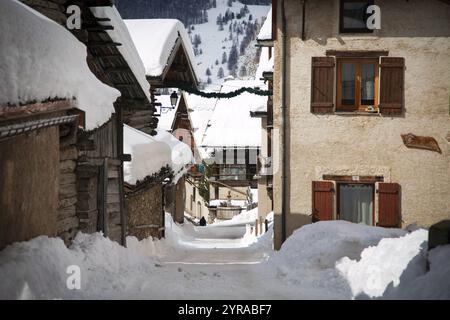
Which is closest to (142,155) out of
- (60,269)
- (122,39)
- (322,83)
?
(122,39)

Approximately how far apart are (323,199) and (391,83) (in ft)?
10.8

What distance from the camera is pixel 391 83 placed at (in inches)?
505

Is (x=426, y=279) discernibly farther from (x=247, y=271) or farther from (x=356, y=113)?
(x=356, y=113)

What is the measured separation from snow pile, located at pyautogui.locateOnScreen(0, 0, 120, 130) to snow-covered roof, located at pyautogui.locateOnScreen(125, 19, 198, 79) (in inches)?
274

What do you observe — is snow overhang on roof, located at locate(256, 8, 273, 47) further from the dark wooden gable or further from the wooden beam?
the wooden beam

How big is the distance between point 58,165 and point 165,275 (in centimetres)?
299

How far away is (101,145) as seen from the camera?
35.4ft

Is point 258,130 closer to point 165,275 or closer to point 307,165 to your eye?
point 307,165

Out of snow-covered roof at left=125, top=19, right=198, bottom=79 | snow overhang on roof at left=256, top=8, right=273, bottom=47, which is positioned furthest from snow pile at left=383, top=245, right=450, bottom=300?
snow overhang on roof at left=256, top=8, right=273, bottom=47

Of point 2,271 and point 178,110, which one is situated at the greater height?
point 178,110

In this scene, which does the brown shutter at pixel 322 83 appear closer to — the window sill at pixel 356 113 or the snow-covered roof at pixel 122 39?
the window sill at pixel 356 113

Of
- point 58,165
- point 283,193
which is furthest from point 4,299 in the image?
point 283,193

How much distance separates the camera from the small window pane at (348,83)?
42.5 feet

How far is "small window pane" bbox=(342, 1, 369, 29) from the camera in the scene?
42.7ft
